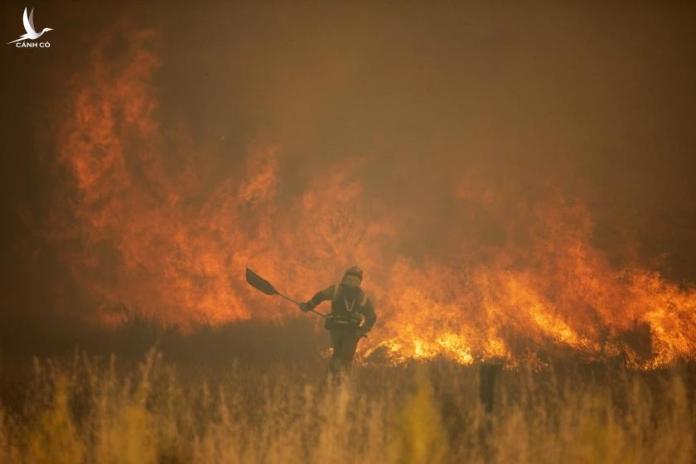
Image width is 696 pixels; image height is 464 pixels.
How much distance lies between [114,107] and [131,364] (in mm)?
10160

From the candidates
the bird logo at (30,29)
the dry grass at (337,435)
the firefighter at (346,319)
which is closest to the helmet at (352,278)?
the firefighter at (346,319)

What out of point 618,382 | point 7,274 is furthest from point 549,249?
point 7,274

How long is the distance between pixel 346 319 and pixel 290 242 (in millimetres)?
9023

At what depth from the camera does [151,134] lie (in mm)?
20109

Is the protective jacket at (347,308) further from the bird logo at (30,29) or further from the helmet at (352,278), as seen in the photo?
the bird logo at (30,29)

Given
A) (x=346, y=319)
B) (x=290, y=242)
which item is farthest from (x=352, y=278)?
(x=290, y=242)

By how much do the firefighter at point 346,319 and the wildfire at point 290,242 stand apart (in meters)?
5.34

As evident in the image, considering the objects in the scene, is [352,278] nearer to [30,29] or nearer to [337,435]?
[337,435]

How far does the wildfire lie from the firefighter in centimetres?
534

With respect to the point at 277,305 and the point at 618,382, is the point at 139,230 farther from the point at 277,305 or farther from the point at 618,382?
the point at 618,382

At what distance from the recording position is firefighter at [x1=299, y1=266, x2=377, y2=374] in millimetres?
10133

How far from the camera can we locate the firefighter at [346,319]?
33.2 feet

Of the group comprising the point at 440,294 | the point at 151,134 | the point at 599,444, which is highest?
the point at 151,134

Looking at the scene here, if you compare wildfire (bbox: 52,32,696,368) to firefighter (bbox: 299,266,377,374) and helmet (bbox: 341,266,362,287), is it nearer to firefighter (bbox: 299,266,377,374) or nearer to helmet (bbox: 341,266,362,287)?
firefighter (bbox: 299,266,377,374)
